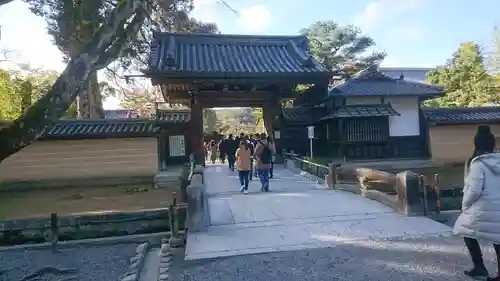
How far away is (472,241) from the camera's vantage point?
12.5 ft

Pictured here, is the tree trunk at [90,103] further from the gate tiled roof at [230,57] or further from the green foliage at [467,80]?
the green foliage at [467,80]

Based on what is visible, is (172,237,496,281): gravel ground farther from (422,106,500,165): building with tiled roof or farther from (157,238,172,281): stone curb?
(422,106,500,165): building with tiled roof

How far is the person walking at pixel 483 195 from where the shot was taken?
3562 millimetres

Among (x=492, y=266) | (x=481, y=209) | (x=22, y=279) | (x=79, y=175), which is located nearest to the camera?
(x=481, y=209)

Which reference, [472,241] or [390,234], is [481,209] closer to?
[472,241]

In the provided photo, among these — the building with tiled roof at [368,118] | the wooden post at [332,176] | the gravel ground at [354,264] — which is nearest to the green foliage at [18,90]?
the wooden post at [332,176]

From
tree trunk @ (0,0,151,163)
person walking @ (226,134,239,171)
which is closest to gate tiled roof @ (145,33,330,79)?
person walking @ (226,134,239,171)

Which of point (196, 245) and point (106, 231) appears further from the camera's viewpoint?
point (106, 231)

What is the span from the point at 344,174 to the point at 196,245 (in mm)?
6253

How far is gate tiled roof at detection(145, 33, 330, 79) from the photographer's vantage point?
14.5m

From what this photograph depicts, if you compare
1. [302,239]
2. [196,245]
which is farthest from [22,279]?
[302,239]

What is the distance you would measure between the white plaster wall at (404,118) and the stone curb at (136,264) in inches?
634

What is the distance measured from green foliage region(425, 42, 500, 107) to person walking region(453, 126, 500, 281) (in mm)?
23614

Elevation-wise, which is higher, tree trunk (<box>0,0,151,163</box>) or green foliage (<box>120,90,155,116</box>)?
green foliage (<box>120,90,155,116</box>)
